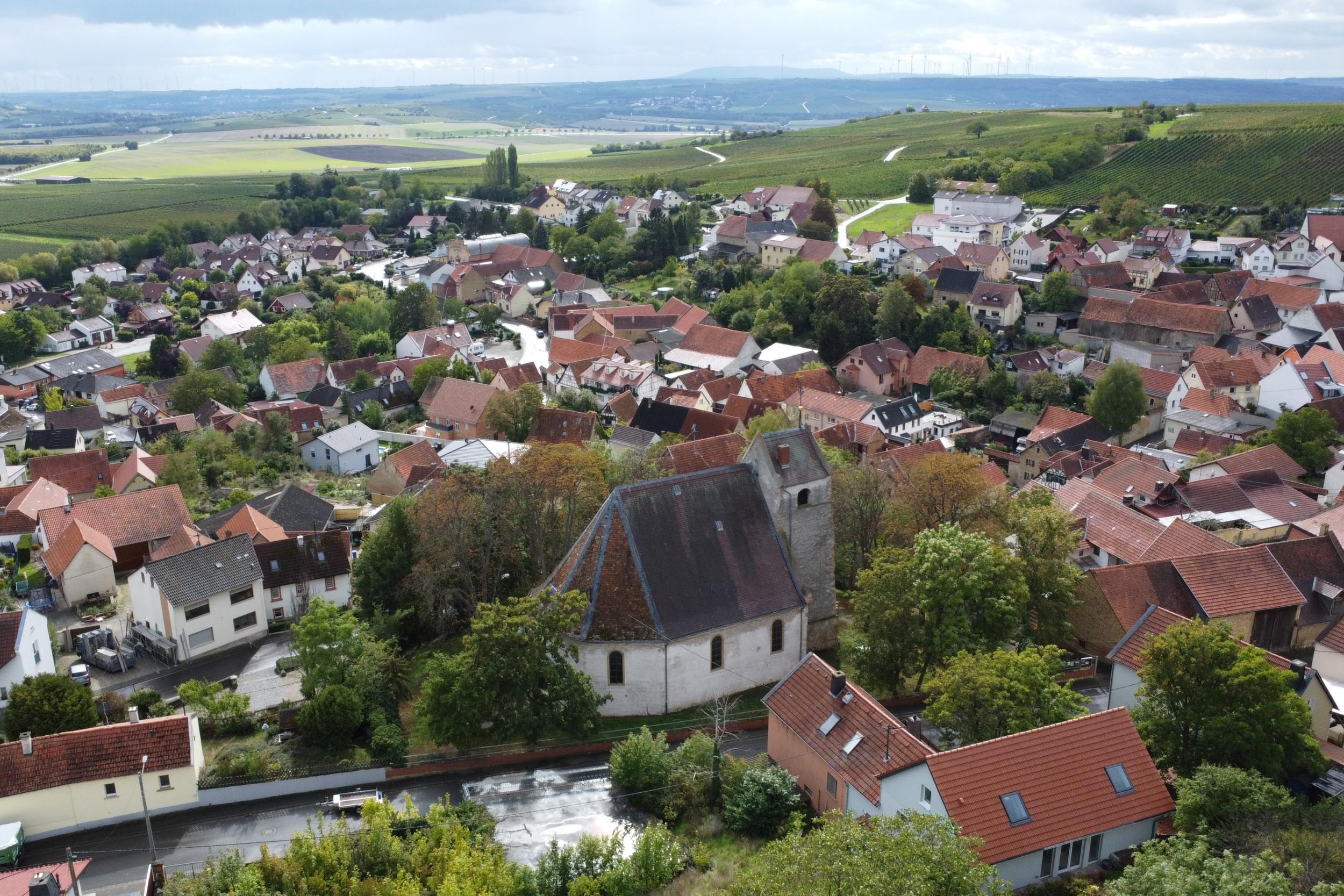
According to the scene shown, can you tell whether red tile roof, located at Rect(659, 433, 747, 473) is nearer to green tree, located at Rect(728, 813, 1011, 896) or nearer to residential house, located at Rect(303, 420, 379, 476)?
residential house, located at Rect(303, 420, 379, 476)

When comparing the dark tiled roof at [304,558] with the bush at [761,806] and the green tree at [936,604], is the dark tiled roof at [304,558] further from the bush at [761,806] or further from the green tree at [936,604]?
the bush at [761,806]

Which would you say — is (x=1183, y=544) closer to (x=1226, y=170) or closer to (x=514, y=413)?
(x=514, y=413)

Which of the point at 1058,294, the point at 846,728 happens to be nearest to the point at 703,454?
the point at 846,728

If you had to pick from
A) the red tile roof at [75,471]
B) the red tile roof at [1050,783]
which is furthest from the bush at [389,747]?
the red tile roof at [75,471]

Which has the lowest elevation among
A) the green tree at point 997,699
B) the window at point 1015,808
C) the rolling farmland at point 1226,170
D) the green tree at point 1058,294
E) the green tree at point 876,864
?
the window at point 1015,808

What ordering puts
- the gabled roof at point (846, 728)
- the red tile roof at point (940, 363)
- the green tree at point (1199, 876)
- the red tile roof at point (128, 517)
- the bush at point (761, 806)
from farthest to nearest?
the red tile roof at point (940, 363) → the red tile roof at point (128, 517) → the bush at point (761, 806) → the gabled roof at point (846, 728) → the green tree at point (1199, 876)

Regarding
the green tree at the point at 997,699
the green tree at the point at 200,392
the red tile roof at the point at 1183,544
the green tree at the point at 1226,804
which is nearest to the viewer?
the green tree at the point at 1226,804
